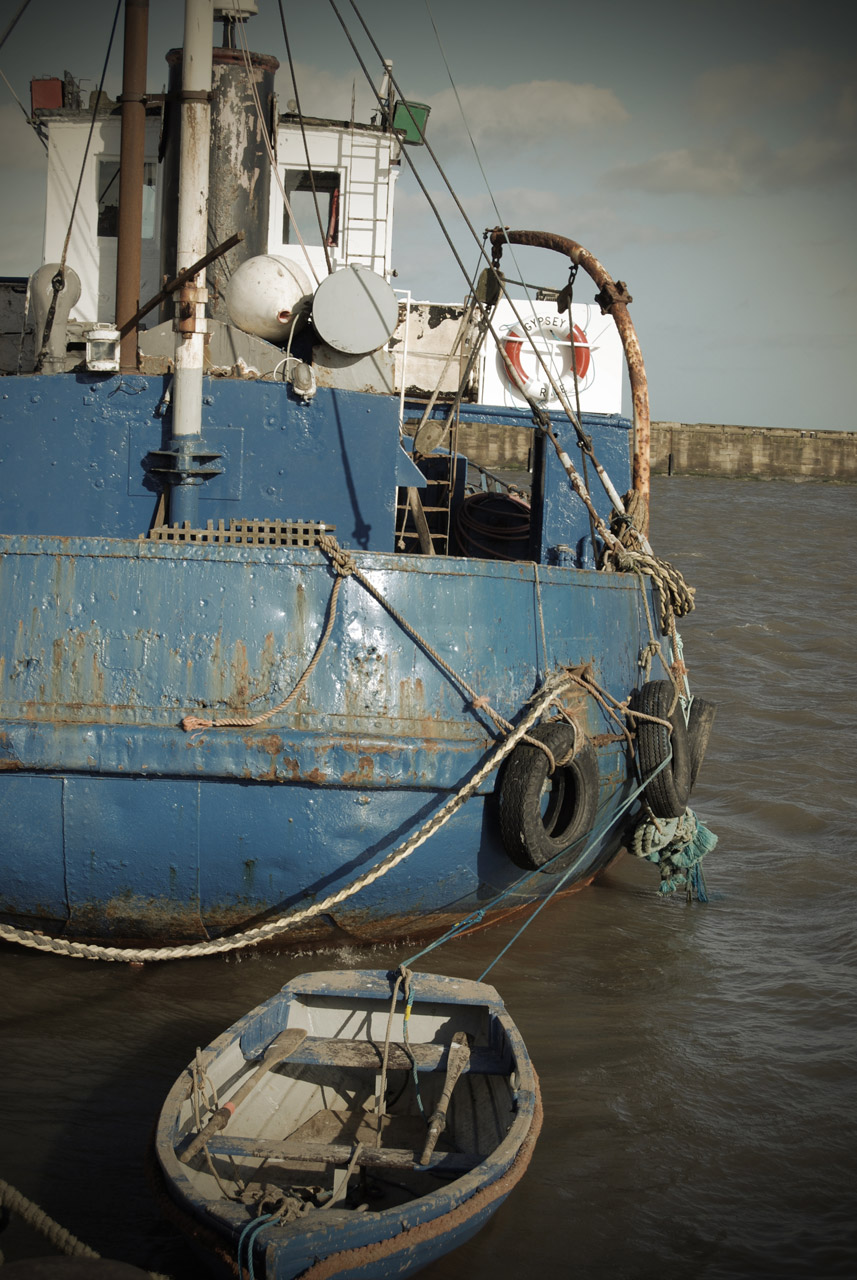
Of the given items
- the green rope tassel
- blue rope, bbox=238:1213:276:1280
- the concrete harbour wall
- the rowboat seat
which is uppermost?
the concrete harbour wall

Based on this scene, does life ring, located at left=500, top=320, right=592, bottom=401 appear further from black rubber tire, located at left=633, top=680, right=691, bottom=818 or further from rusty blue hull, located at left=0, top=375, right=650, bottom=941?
rusty blue hull, located at left=0, top=375, right=650, bottom=941

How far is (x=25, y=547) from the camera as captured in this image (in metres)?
4.79

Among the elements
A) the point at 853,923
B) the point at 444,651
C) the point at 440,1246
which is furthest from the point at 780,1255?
the point at 853,923

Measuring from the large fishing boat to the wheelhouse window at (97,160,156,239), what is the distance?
105 cm

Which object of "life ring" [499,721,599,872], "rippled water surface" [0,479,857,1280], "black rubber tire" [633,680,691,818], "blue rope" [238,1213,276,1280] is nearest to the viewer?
"blue rope" [238,1213,276,1280]

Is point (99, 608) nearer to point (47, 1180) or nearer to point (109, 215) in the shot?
point (47, 1180)

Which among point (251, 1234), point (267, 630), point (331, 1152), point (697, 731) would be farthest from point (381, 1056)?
point (697, 731)

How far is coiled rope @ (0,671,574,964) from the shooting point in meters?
4.37

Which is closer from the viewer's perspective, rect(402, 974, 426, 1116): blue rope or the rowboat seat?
the rowboat seat

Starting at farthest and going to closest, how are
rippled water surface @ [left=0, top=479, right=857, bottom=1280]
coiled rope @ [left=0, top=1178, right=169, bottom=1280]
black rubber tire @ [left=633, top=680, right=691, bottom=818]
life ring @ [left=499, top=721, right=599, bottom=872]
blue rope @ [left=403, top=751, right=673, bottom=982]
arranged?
black rubber tire @ [left=633, top=680, right=691, bottom=818]
blue rope @ [left=403, top=751, right=673, bottom=982]
life ring @ [left=499, top=721, right=599, bottom=872]
rippled water surface @ [left=0, top=479, right=857, bottom=1280]
coiled rope @ [left=0, top=1178, right=169, bottom=1280]

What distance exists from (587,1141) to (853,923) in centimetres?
312

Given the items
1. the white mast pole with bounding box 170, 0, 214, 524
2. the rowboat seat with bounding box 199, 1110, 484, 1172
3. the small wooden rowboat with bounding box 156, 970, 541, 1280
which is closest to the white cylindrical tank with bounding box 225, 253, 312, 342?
the white mast pole with bounding box 170, 0, 214, 524

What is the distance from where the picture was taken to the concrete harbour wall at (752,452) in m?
47.1

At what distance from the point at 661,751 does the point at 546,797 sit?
835 mm
